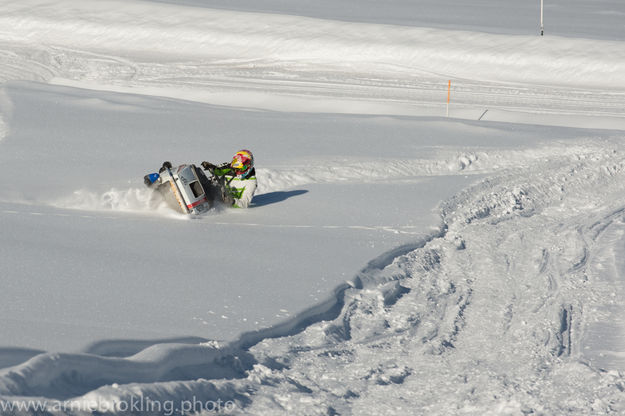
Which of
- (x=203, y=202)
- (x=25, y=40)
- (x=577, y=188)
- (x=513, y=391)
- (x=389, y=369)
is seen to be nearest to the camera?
(x=513, y=391)

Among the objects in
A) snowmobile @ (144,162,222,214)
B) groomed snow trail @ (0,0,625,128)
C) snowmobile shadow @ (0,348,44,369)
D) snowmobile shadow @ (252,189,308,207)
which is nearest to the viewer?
snowmobile shadow @ (0,348,44,369)

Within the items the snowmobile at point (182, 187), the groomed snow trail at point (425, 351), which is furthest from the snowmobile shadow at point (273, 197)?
the groomed snow trail at point (425, 351)

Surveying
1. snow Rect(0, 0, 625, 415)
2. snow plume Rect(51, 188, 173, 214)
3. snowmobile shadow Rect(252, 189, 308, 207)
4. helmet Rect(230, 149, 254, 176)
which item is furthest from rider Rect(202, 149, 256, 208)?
snow plume Rect(51, 188, 173, 214)

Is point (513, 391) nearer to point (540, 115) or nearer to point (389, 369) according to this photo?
point (389, 369)

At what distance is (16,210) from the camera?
8461mm

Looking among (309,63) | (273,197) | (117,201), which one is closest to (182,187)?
(117,201)

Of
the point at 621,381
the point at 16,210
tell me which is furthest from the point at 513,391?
the point at 16,210

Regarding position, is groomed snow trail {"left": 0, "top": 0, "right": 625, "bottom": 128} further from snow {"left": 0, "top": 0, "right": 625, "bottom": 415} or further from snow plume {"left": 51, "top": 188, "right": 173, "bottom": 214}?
snow plume {"left": 51, "top": 188, "right": 173, "bottom": 214}

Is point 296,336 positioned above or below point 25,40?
below

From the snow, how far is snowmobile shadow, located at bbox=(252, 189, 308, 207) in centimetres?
11

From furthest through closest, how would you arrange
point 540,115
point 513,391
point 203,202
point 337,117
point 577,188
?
point 540,115
point 337,117
point 577,188
point 203,202
point 513,391

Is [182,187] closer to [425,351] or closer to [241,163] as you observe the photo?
[241,163]

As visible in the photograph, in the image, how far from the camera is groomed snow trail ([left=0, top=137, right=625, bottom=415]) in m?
4.95

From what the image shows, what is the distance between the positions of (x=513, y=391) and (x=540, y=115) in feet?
41.3
